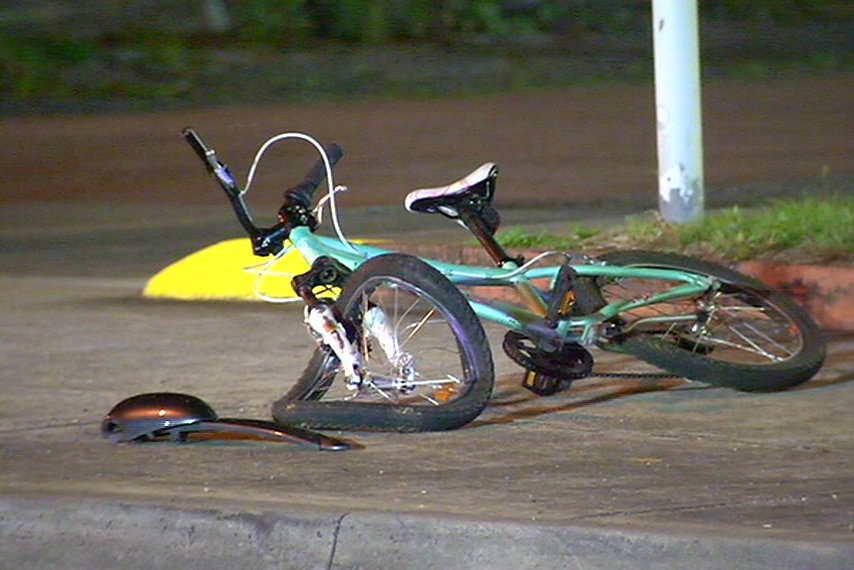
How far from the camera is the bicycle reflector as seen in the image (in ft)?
20.1

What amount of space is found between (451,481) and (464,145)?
1206cm

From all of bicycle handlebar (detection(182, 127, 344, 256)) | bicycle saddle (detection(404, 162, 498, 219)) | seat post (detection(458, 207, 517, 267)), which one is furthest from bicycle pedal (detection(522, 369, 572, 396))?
bicycle handlebar (detection(182, 127, 344, 256))

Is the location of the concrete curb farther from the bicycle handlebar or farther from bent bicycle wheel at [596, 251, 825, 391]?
bent bicycle wheel at [596, 251, 825, 391]

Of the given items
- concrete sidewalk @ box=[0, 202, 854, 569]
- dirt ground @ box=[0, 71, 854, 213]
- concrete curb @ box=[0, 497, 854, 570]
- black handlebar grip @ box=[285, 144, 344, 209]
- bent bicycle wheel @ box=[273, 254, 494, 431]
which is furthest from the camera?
dirt ground @ box=[0, 71, 854, 213]

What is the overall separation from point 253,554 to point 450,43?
26.3 metres

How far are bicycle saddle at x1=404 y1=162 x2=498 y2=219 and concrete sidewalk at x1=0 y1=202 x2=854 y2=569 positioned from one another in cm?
75

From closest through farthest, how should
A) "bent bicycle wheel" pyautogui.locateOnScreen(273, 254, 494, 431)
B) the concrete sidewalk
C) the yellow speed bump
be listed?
the concrete sidewalk
"bent bicycle wheel" pyautogui.locateOnScreen(273, 254, 494, 431)
the yellow speed bump

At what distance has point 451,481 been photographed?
5.65 meters

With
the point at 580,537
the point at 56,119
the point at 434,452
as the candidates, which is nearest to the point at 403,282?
the point at 434,452

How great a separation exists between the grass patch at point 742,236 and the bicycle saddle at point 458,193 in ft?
6.37

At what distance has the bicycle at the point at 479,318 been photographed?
6176 mm

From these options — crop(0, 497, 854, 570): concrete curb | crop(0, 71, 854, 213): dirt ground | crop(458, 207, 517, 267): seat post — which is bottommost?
crop(0, 71, 854, 213): dirt ground

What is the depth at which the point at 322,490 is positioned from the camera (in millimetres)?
5582

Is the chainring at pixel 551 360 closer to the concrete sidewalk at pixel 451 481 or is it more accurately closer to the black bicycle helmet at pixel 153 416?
the concrete sidewalk at pixel 451 481
